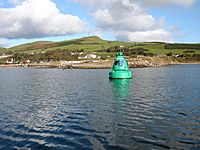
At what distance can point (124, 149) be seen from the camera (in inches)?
687

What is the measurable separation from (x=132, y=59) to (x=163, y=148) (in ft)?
601

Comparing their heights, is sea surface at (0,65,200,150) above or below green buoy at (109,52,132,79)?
below

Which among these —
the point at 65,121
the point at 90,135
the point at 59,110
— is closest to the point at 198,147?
the point at 90,135

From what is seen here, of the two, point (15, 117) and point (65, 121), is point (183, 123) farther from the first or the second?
point (15, 117)

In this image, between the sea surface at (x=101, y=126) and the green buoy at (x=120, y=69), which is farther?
the green buoy at (x=120, y=69)

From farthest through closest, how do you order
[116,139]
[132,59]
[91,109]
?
1. [132,59]
2. [91,109]
3. [116,139]

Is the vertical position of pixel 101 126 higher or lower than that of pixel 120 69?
lower

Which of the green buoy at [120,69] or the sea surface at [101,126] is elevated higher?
the green buoy at [120,69]

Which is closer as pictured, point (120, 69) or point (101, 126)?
point (101, 126)

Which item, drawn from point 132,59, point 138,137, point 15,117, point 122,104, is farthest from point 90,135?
point 132,59

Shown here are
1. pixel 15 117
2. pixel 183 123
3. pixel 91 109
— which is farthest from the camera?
→ pixel 91 109

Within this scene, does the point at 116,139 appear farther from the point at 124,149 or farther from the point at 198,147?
the point at 198,147

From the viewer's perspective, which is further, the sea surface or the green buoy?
the green buoy

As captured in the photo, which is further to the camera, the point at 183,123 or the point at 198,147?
the point at 183,123
